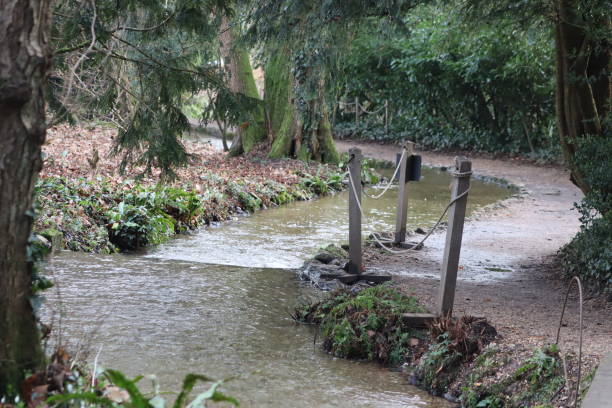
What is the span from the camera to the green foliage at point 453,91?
76.0ft

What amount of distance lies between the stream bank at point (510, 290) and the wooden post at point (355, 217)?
1.74ft

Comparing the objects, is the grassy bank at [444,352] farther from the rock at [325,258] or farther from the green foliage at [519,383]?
the rock at [325,258]

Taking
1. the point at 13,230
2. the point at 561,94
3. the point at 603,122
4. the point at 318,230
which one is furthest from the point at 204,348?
the point at 318,230

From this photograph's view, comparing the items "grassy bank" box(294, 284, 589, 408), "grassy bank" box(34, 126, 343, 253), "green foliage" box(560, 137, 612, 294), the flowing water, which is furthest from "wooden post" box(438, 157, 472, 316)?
"grassy bank" box(34, 126, 343, 253)

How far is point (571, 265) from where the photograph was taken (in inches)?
325

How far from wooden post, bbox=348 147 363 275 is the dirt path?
1.82 feet

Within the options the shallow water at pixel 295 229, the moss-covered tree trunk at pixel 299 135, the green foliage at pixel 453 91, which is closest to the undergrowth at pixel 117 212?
the shallow water at pixel 295 229

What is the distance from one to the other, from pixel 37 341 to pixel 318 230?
9.16m

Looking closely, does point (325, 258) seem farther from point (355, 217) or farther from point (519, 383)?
point (519, 383)

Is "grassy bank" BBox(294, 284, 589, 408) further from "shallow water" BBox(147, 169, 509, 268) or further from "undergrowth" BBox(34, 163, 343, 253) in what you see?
"undergrowth" BBox(34, 163, 343, 253)

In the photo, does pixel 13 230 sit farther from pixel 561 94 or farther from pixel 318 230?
pixel 318 230

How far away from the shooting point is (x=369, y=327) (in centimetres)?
616

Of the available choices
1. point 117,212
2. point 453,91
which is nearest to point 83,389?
point 117,212

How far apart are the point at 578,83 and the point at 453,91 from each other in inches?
705
